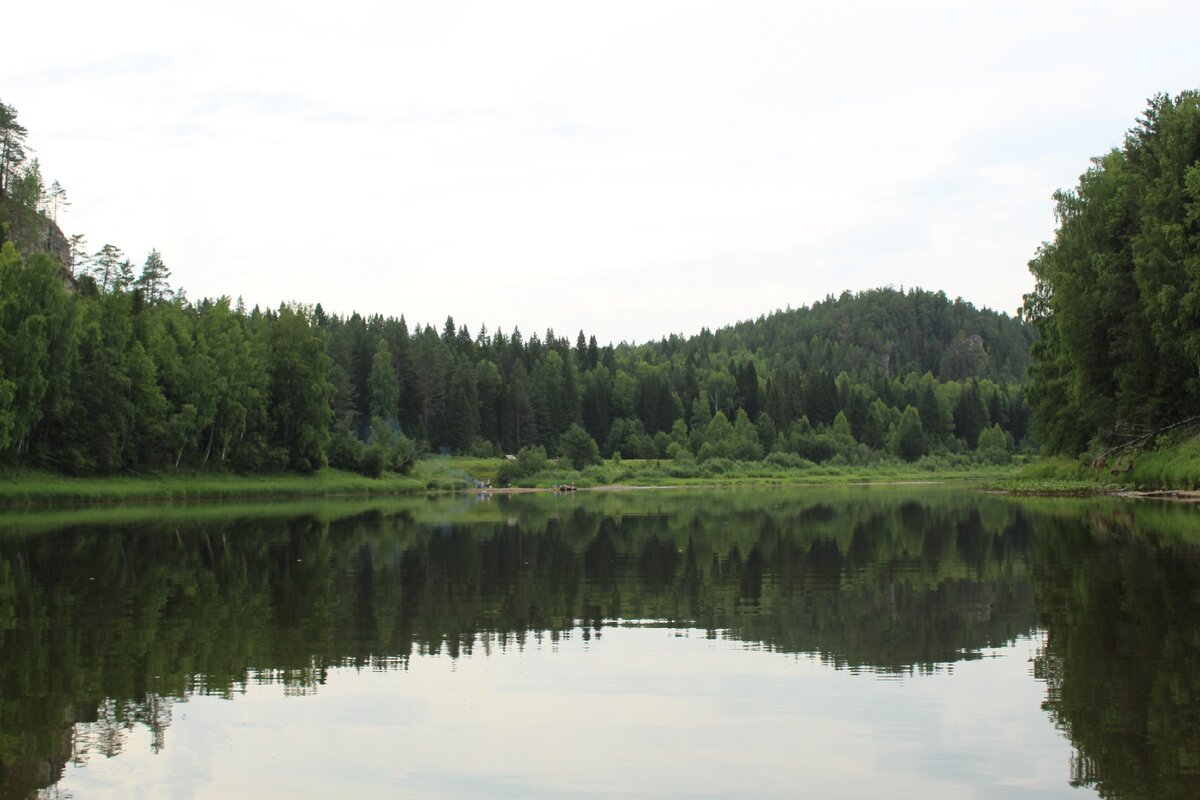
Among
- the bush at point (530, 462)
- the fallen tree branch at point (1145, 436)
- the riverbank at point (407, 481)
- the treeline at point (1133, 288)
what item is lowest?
the riverbank at point (407, 481)

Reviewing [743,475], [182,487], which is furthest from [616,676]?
[743,475]

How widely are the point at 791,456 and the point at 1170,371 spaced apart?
104276 mm

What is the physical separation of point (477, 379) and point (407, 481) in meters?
62.7

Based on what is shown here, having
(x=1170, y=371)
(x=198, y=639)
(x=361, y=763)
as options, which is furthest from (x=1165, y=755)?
(x=1170, y=371)

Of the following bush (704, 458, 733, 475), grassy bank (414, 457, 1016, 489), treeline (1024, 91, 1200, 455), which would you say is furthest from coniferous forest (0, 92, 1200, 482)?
bush (704, 458, 733, 475)

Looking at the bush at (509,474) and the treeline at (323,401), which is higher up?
the treeline at (323,401)

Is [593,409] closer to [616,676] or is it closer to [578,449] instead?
[578,449]

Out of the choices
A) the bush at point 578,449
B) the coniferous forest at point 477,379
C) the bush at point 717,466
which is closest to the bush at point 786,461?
the coniferous forest at point 477,379

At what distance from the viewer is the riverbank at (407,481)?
244ft

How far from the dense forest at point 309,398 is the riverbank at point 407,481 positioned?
2306mm

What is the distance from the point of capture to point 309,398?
102812 millimetres

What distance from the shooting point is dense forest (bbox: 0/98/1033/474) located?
7719 centimetres

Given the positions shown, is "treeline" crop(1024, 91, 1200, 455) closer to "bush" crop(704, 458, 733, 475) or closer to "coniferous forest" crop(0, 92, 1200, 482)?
"coniferous forest" crop(0, 92, 1200, 482)

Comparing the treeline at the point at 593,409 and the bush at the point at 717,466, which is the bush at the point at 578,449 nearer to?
the treeline at the point at 593,409
